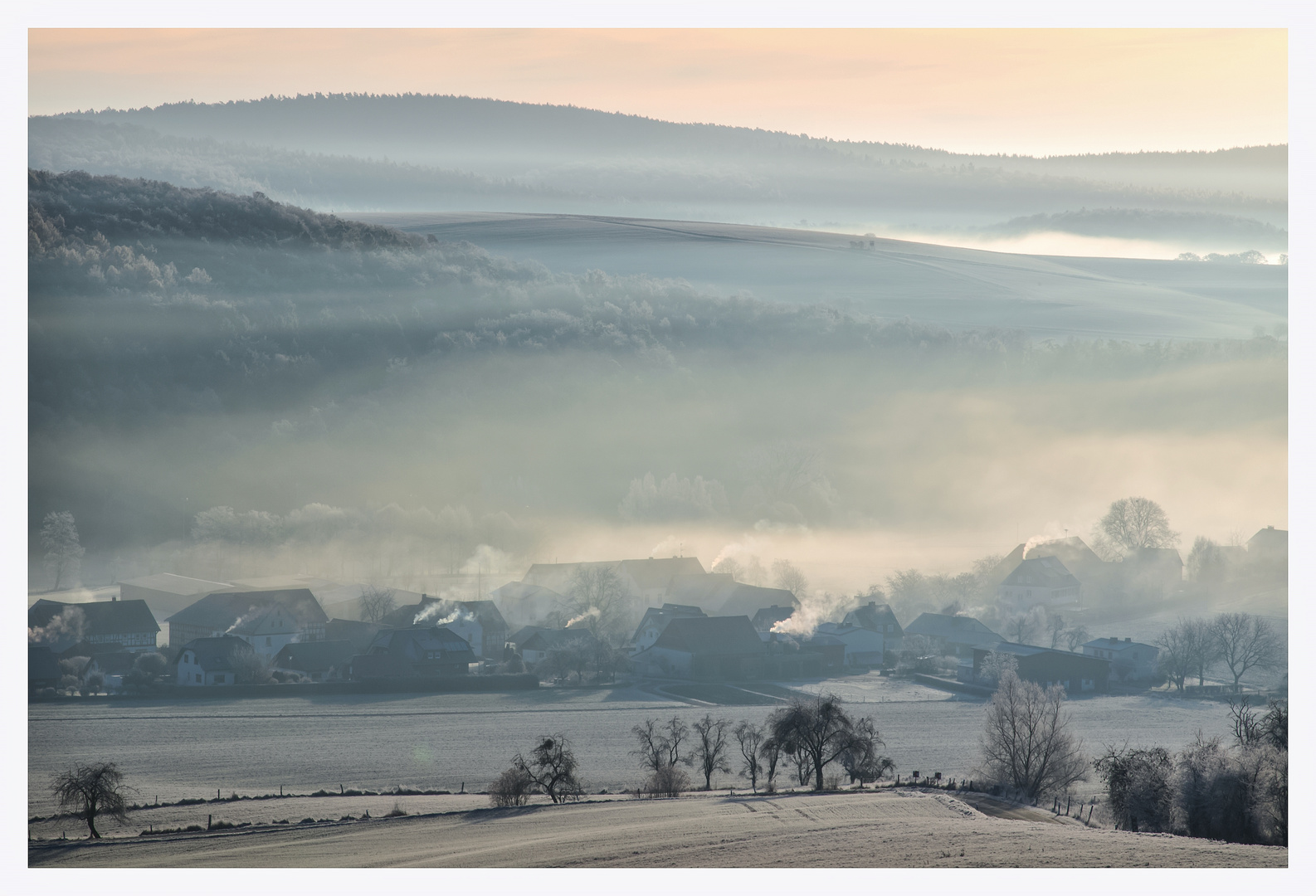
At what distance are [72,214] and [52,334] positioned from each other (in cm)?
457

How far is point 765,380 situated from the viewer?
5234 cm

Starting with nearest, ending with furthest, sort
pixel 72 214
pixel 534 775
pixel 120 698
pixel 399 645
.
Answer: pixel 534 775 < pixel 120 698 < pixel 399 645 < pixel 72 214

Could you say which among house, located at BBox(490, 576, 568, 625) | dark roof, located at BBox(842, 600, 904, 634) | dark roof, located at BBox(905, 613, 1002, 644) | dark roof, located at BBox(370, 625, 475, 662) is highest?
house, located at BBox(490, 576, 568, 625)

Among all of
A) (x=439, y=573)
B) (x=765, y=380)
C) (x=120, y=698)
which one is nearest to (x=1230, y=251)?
Answer: (x=765, y=380)

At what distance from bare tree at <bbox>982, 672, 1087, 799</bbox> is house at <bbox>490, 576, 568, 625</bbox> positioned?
69.7ft

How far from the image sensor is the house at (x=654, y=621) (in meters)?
34.1

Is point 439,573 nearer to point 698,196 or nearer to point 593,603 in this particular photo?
point 593,603

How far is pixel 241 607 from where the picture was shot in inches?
1401

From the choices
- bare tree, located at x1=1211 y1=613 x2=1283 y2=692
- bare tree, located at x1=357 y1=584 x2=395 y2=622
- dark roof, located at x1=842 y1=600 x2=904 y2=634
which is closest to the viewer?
bare tree, located at x1=1211 y1=613 x2=1283 y2=692

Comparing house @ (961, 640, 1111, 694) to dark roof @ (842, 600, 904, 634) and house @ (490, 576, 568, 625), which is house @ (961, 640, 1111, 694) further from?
house @ (490, 576, 568, 625)

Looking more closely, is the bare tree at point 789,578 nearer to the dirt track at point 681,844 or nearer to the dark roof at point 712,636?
the dark roof at point 712,636

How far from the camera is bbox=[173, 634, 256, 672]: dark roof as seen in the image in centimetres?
3059

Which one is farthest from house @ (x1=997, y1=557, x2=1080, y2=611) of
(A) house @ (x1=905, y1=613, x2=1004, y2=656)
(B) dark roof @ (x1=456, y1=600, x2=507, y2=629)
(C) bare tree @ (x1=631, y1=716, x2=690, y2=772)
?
(C) bare tree @ (x1=631, y1=716, x2=690, y2=772)

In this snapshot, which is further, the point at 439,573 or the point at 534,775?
the point at 439,573
